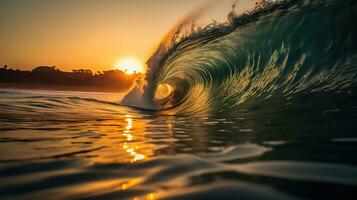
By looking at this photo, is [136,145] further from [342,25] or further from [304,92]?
[342,25]

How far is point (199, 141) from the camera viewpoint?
9.80 ft

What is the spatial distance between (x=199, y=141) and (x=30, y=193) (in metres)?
1.78

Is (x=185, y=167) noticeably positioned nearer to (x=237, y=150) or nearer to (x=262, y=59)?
(x=237, y=150)

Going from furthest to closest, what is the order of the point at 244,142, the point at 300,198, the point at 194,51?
1. the point at 194,51
2. the point at 244,142
3. the point at 300,198

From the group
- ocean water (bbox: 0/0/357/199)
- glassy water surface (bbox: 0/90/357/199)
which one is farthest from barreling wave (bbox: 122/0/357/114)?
glassy water surface (bbox: 0/90/357/199)

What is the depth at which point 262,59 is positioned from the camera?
9.30 meters

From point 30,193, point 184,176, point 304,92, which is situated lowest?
point 30,193

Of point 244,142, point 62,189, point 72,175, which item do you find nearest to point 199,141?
point 244,142

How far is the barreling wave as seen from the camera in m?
6.84

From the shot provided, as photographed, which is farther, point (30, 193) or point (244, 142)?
point (244, 142)

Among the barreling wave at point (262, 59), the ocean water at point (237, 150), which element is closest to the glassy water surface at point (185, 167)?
the ocean water at point (237, 150)

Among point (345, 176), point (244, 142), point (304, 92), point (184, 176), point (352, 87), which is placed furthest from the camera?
point (304, 92)

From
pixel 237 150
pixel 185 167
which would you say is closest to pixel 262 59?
pixel 237 150

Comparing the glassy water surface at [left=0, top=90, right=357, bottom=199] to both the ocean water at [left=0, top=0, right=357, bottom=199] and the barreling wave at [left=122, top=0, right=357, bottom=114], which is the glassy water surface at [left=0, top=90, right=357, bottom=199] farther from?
the barreling wave at [left=122, top=0, right=357, bottom=114]
